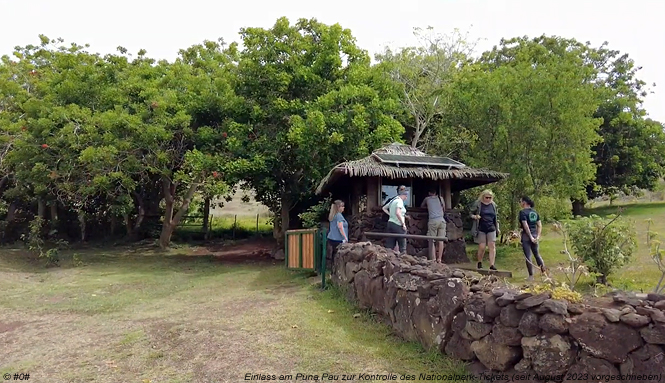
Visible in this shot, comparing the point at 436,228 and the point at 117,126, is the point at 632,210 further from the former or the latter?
the point at 117,126

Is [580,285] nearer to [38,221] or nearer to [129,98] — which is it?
[129,98]

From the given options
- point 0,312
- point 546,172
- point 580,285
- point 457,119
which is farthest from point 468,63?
point 0,312

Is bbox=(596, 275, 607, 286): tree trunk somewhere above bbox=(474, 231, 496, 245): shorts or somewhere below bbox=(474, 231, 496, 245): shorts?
below

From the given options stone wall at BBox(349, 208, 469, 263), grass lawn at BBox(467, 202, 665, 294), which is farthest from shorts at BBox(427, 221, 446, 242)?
grass lawn at BBox(467, 202, 665, 294)

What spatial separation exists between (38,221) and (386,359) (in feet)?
48.6

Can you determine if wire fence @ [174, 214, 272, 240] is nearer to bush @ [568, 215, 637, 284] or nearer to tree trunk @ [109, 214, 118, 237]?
tree trunk @ [109, 214, 118, 237]

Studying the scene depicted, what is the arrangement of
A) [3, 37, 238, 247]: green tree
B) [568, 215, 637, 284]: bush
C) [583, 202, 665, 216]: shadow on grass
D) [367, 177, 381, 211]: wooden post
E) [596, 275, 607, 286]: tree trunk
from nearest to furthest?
[568, 215, 637, 284]: bush < [596, 275, 607, 286]: tree trunk < [367, 177, 381, 211]: wooden post < [3, 37, 238, 247]: green tree < [583, 202, 665, 216]: shadow on grass

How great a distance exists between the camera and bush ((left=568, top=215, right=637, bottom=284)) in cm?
815

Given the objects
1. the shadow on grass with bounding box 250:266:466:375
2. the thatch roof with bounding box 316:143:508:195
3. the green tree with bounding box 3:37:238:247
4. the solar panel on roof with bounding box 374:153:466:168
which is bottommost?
the shadow on grass with bounding box 250:266:466:375

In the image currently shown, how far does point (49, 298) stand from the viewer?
9984 millimetres

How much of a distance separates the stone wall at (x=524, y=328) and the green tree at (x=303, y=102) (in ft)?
28.8

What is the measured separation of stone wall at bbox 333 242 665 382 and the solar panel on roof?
6179 millimetres
